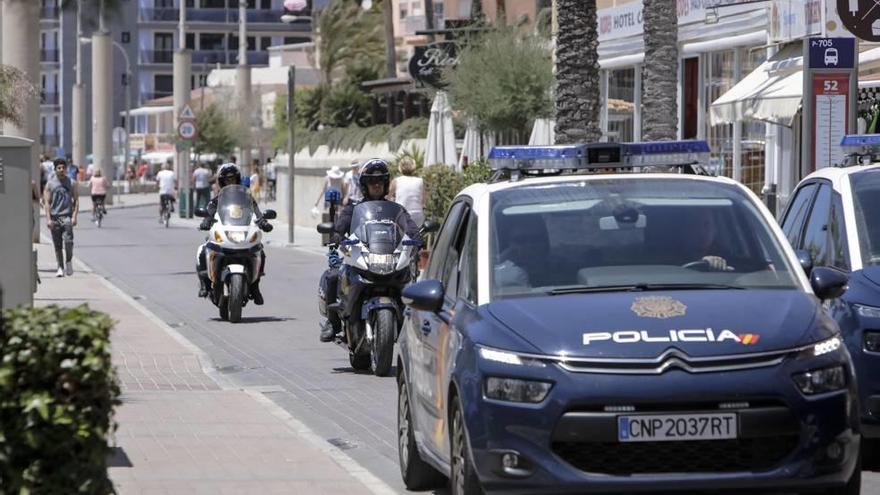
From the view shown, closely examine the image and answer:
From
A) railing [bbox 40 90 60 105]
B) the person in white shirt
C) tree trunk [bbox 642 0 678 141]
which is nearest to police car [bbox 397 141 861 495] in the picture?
tree trunk [bbox 642 0 678 141]

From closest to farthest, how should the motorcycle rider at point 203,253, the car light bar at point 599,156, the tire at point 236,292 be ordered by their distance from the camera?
the car light bar at point 599,156 → the tire at point 236,292 → the motorcycle rider at point 203,253

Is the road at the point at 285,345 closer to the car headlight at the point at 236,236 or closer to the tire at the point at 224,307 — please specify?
the tire at the point at 224,307

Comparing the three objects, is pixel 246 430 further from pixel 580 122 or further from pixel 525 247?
pixel 580 122

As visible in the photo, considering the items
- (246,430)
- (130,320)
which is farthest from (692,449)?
(130,320)

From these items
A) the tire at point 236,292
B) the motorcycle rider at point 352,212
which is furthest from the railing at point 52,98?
the motorcycle rider at point 352,212

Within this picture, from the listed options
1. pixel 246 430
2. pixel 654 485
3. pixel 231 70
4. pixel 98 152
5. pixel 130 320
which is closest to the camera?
pixel 654 485

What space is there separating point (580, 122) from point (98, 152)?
5614 cm

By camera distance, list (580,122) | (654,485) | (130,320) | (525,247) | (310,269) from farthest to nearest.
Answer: (310,269), (580,122), (130,320), (525,247), (654,485)

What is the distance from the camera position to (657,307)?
798 cm

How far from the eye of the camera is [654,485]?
7527mm

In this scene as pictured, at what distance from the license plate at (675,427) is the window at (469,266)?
124cm

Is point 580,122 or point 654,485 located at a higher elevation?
point 580,122

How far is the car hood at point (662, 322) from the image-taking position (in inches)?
302

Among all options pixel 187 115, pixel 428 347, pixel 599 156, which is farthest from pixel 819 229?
pixel 187 115
